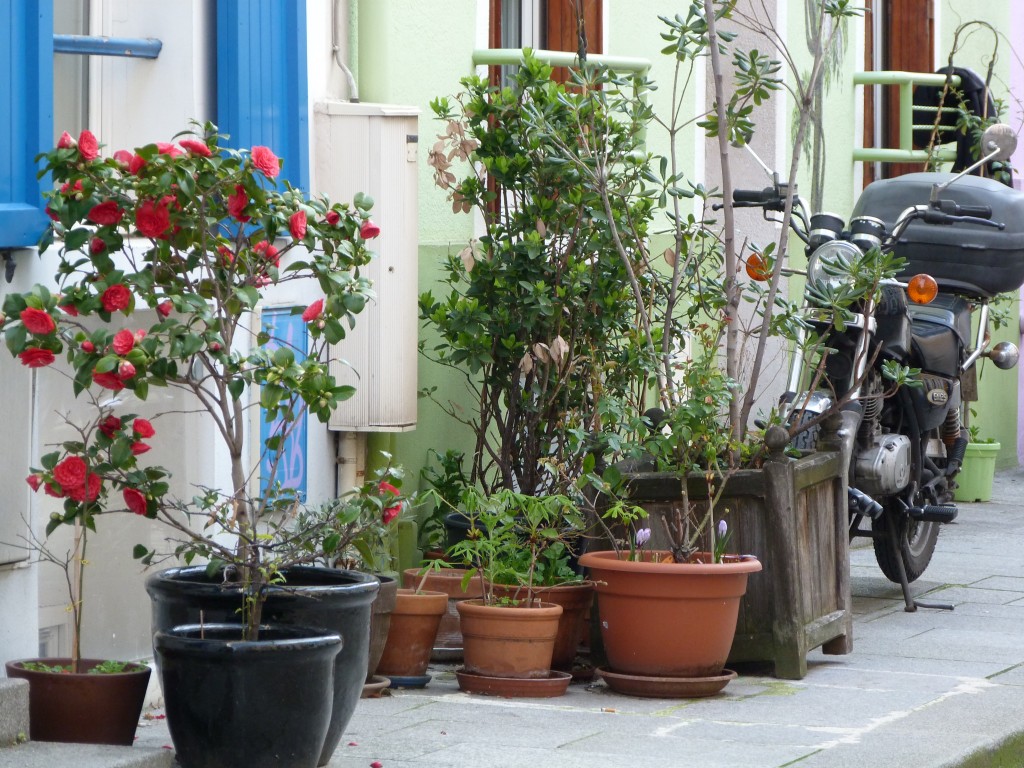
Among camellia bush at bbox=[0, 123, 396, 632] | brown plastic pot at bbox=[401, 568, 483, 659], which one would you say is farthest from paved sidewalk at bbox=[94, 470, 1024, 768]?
camellia bush at bbox=[0, 123, 396, 632]

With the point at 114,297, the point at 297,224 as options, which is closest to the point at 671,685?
the point at 297,224

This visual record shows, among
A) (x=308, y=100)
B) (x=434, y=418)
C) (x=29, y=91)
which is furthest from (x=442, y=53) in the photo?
(x=29, y=91)

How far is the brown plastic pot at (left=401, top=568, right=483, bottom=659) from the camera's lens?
6062 mm

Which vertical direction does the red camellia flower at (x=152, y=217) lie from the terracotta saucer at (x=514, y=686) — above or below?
above

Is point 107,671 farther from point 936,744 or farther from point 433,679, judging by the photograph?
point 936,744

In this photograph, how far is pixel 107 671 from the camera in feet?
14.7

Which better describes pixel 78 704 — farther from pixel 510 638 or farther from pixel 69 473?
pixel 510 638

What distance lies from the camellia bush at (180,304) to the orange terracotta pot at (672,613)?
1.29 meters

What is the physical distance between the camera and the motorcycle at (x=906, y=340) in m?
6.59

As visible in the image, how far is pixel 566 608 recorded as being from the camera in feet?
19.1

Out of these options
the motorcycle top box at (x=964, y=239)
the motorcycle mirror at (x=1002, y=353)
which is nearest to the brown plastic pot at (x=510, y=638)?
the motorcycle top box at (x=964, y=239)

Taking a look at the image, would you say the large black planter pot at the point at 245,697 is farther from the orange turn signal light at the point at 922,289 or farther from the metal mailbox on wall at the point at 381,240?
the orange turn signal light at the point at 922,289

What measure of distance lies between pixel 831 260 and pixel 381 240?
1.68 meters

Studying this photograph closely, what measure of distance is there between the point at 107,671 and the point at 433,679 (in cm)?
157
